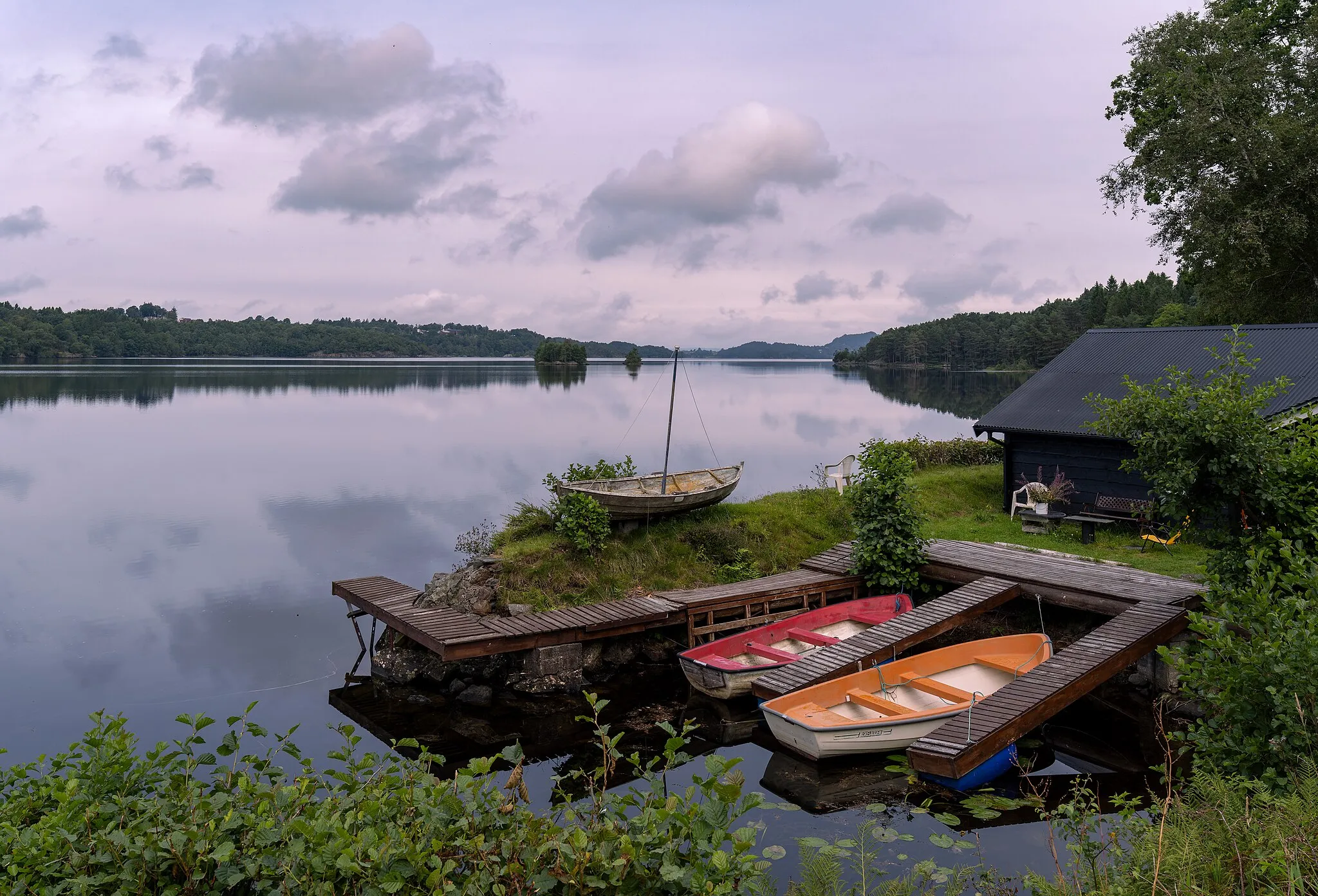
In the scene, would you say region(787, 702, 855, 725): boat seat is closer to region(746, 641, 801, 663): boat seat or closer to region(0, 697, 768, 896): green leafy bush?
region(746, 641, 801, 663): boat seat

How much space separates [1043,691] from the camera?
37.4ft

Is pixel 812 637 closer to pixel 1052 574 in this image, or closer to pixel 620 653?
pixel 620 653

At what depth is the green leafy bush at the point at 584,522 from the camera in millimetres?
17562

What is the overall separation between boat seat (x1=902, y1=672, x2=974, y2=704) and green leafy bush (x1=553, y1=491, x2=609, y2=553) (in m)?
7.01

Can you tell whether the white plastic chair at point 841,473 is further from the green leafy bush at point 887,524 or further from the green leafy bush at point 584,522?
the green leafy bush at point 584,522

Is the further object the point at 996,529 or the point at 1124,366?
the point at 1124,366

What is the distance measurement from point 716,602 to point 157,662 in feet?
35.9

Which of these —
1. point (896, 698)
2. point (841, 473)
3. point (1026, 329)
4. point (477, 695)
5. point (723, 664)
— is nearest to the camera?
point (896, 698)

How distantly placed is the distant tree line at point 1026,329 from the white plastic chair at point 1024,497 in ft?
82.0

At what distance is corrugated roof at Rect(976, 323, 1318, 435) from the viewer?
18.8m

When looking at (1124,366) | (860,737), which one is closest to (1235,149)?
(1124,366)

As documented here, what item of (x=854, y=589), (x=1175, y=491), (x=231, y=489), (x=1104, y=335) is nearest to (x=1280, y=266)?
(x=1104, y=335)

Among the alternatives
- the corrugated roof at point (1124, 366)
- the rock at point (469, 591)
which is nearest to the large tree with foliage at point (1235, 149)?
the corrugated roof at point (1124, 366)

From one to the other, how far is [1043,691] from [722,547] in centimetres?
876
